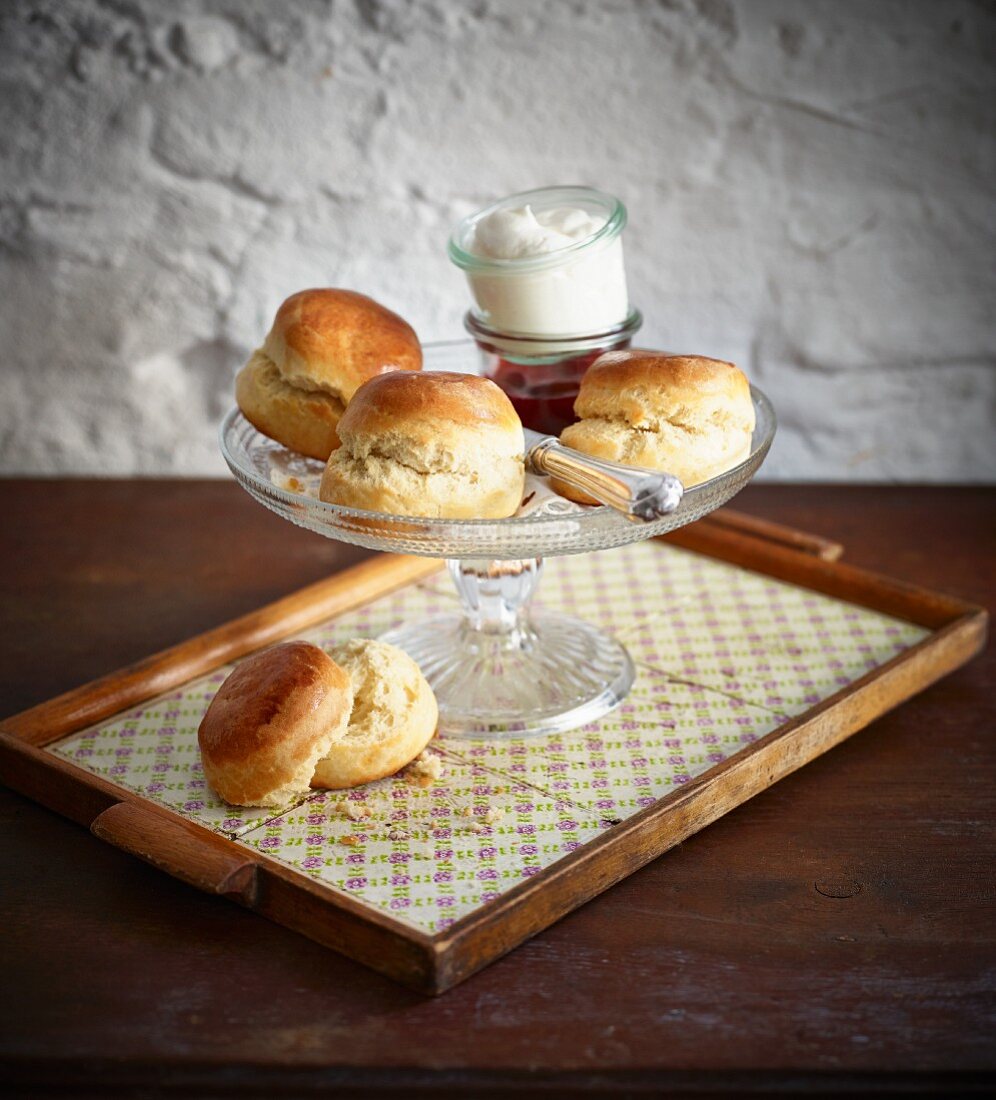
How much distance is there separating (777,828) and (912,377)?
2.63ft

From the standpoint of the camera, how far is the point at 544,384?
97cm

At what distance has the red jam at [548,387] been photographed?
0.97 m

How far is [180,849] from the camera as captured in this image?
0.75m

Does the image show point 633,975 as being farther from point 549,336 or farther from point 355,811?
point 549,336

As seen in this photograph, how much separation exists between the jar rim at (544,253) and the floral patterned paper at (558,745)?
1.00 feet

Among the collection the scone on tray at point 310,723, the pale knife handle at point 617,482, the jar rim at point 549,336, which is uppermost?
the jar rim at point 549,336

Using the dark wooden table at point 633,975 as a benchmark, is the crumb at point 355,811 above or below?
above

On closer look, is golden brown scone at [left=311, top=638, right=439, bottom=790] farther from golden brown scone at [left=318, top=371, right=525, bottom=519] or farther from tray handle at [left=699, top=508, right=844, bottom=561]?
tray handle at [left=699, top=508, right=844, bottom=561]

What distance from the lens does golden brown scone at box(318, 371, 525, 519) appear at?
81 cm

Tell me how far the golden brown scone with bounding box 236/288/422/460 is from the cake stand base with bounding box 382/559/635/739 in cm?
15

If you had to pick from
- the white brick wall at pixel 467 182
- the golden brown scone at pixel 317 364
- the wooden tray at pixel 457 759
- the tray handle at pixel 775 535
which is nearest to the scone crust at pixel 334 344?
the golden brown scone at pixel 317 364

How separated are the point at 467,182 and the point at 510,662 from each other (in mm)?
609

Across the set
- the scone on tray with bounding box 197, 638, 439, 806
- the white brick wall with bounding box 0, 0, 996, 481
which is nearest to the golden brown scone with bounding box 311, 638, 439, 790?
the scone on tray with bounding box 197, 638, 439, 806

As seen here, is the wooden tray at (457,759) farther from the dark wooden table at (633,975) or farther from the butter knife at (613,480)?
the butter knife at (613,480)
